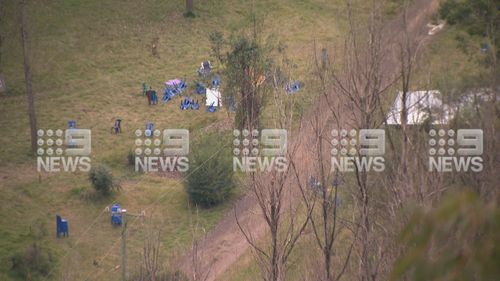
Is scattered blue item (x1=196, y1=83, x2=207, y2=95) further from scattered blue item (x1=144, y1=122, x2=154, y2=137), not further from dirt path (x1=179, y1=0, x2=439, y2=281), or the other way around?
dirt path (x1=179, y1=0, x2=439, y2=281)

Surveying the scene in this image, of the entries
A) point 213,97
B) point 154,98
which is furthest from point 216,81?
point 154,98

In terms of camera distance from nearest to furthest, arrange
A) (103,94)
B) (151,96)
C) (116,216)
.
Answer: (116,216)
(151,96)
(103,94)

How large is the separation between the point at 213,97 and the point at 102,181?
6.76 m

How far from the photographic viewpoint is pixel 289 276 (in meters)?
20.7

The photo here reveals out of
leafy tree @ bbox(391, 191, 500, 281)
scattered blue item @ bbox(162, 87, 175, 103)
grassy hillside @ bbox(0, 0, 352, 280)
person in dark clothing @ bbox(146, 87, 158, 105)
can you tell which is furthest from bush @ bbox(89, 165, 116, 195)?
leafy tree @ bbox(391, 191, 500, 281)

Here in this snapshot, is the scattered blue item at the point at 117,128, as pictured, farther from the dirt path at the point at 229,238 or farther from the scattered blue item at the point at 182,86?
the dirt path at the point at 229,238

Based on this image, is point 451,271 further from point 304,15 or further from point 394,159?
point 304,15

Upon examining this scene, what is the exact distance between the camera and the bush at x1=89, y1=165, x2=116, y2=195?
26.7 metres

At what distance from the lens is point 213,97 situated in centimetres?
3209

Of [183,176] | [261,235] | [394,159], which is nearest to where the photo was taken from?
[394,159]

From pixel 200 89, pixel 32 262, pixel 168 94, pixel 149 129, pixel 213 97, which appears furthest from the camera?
pixel 168 94

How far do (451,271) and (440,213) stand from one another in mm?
282

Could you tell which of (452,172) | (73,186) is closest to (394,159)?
(452,172)

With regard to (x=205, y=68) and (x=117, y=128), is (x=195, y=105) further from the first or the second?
(x=117, y=128)
